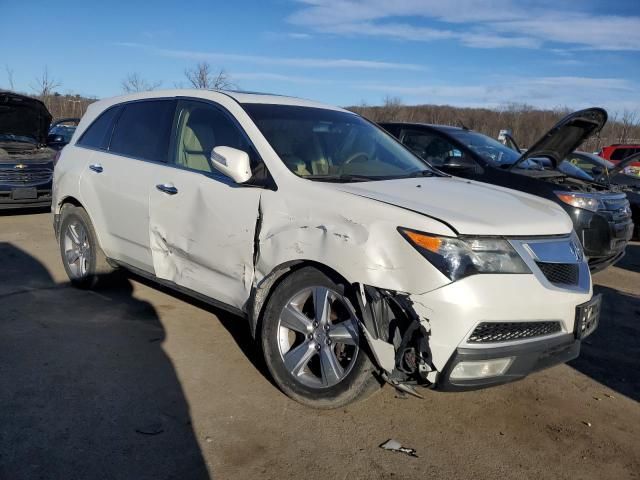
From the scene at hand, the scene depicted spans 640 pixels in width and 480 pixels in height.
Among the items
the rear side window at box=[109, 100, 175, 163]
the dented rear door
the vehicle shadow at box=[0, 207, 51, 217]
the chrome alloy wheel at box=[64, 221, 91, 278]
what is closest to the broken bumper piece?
the dented rear door

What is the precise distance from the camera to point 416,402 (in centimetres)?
361

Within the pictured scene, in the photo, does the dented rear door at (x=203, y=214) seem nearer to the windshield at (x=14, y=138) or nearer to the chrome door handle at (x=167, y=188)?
the chrome door handle at (x=167, y=188)

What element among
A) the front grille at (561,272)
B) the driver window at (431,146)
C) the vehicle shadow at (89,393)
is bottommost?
the vehicle shadow at (89,393)

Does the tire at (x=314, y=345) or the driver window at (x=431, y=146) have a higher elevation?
the driver window at (x=431, y=146)

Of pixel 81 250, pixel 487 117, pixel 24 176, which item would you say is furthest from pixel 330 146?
pixel 487 117

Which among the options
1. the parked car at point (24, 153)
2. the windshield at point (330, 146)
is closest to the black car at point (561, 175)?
the windshield at point (330, 146)

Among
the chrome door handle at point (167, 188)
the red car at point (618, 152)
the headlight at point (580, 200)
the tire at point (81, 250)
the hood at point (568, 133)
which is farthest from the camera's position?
the red car at point (618, 152)

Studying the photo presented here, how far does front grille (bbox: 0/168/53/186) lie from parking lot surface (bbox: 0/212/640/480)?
18.1 feet

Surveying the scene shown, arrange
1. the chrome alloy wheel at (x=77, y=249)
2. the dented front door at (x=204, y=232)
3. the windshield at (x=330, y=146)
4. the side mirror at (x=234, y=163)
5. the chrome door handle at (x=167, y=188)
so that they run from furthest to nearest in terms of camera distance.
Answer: the chrome alloy wheel at (x=77, y=249) → the chrome door handle at (x=167, y=188) → the windshield at (x=330, y=146) → the dented front door at (x=204, y=232) → the side mirror at (x=234, y=163)

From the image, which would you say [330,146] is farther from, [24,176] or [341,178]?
[24,176]

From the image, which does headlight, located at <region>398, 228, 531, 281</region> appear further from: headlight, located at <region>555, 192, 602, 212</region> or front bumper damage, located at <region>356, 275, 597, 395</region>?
headlight, located at <region>555, 192, 602, 212</region>

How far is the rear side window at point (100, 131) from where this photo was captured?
5199mm

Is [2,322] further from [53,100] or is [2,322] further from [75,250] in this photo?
[53,100]

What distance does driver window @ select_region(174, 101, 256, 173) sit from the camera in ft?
13.2
